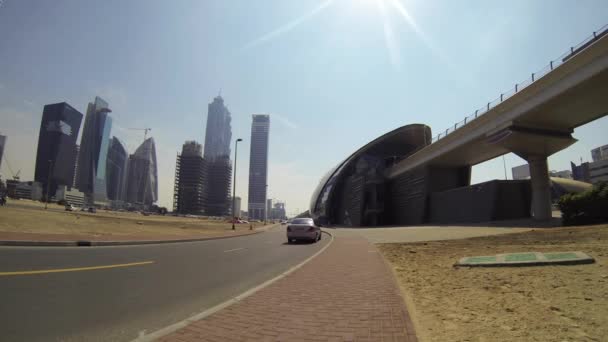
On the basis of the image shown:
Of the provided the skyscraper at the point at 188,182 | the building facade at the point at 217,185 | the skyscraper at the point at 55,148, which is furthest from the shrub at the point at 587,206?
the skyscraper at the point at 55,148

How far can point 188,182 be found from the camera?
171 meters

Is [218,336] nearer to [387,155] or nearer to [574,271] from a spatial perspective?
[574,271]

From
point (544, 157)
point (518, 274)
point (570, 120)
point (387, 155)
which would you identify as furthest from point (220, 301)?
point (387, 155)

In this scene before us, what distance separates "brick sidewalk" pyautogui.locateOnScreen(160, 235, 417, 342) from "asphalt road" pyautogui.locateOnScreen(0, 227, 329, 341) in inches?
26.3

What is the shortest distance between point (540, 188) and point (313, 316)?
42.2 m

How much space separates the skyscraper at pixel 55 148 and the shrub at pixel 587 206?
193m

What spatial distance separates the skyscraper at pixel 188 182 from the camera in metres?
170

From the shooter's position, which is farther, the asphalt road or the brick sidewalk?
the asphalt road

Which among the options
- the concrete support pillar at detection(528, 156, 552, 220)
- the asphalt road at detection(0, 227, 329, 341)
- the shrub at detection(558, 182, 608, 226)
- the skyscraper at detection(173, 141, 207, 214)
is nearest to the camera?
the asphalt road at detection(0, 227, 329, 341)

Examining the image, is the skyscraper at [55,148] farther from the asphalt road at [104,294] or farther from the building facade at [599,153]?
the building facade at [599,153]

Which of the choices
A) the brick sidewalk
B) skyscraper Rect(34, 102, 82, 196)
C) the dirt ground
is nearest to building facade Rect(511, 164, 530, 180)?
the dirt ground

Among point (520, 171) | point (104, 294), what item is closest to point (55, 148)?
point (104, 294)

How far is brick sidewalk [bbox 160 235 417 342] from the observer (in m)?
3.52

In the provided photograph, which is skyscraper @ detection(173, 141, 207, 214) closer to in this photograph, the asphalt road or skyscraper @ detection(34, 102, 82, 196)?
skyscraper @ detection(34, 102, 82, 196)
